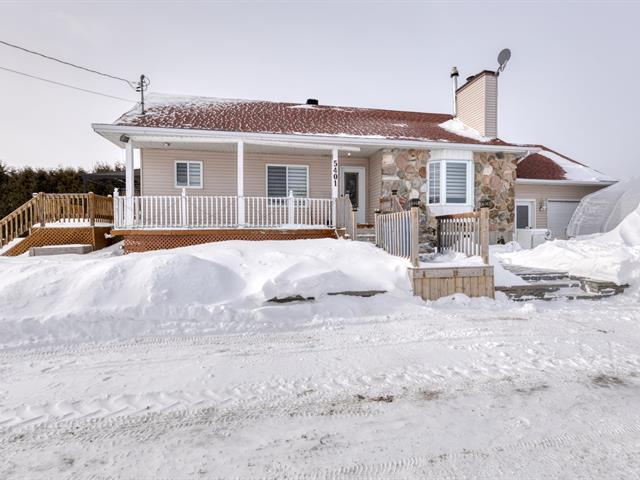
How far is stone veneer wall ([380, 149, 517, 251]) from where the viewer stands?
1264 centimetres

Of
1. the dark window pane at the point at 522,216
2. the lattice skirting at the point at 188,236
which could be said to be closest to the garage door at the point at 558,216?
the dark window pane at the point at 522,216

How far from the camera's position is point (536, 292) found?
7.08 meters

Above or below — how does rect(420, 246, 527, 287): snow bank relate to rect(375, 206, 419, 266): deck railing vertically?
below

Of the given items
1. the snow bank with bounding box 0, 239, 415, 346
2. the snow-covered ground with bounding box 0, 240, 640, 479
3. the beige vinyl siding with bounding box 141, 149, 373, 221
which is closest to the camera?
the snow-covered ground with bounding box 0, 240, 640, 479

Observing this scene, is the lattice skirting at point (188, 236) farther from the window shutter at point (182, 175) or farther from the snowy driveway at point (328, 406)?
the snowy driveway at point (328, 406)

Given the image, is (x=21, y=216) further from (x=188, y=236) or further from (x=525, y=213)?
(x=525, y=213)

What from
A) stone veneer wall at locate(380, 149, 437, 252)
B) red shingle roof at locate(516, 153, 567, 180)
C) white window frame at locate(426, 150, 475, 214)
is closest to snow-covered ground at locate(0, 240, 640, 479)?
stone veneer wall at locate(380, 149, 437, 252)

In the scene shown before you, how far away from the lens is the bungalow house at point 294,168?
418 inches

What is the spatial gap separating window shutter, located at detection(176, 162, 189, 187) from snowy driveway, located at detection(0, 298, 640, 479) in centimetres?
909

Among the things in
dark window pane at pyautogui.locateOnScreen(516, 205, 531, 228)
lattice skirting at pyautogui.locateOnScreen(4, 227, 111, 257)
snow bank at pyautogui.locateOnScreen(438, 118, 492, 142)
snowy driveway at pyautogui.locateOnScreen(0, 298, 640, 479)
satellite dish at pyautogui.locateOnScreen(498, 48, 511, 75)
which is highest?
satellite dish at pyautogui.locateOnScreen(498, 48, 511, 75)

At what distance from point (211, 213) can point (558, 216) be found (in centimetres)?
1508

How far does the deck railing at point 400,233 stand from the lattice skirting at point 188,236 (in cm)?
261

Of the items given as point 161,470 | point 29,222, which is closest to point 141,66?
point 29,222

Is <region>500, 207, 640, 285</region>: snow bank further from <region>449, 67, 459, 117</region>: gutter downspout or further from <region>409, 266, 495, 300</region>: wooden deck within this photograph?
<region>449, 67, 459, 117</region>: gutter downspout
